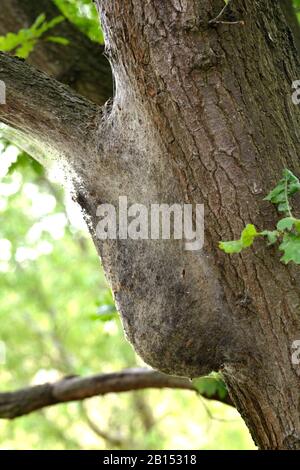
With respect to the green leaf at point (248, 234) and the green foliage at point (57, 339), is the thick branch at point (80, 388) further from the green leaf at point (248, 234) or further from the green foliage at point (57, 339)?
the green foliage at point (57, 339)

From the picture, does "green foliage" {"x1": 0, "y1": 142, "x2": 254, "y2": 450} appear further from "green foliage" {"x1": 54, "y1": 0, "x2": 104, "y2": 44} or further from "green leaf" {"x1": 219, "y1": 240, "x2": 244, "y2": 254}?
"green leaf" {"x1": 219, "y1": 240, "x2": 244, "y2": 254}

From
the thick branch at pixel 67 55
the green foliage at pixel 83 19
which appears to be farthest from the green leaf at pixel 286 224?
the green foliage at pixel 83 19

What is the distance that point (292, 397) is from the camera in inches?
86.4

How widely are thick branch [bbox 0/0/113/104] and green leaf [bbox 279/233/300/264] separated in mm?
2084

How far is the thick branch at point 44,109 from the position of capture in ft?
8.04

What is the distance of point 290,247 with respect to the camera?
1.98m

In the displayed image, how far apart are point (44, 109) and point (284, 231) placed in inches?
38.6

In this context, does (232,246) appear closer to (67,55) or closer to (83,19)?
(67,55)

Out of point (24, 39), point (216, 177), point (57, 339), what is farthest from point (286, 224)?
point (57, 339)

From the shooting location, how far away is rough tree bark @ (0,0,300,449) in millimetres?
2191

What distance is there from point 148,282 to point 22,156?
1503 millimetres

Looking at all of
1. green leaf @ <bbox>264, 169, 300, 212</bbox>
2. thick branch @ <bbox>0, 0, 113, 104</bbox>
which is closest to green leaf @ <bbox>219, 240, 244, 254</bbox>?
green leaf @ <bbox>264, 169, 300, 212</bbox>

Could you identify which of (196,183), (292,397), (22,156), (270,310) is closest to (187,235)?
(196,183)

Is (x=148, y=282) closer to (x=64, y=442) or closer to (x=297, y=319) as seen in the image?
(x=297, y=319)
